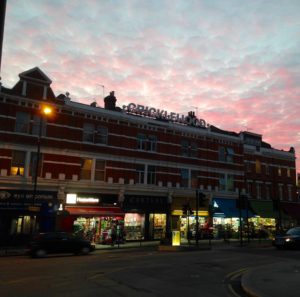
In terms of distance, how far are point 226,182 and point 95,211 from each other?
17373 mm

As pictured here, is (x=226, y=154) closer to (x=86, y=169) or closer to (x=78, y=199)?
(x=86, y=169)

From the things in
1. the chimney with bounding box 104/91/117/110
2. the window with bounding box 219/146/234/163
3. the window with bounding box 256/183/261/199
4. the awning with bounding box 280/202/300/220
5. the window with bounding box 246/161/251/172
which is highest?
the chimney with bounding box 104/91/117/110

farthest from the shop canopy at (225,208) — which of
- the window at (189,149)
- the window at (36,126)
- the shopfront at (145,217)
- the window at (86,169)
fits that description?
the window at (36,126)

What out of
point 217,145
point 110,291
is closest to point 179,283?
point 110,291

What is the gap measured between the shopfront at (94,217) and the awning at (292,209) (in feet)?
80.0

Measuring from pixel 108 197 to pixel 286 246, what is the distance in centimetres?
1511

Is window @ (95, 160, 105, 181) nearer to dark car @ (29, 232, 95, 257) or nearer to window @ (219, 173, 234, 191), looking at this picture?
dark car @ (29, 232, 95, 257)

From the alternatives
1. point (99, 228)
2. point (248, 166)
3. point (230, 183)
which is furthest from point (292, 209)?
point (99, 228)

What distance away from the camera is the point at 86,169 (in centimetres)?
3216

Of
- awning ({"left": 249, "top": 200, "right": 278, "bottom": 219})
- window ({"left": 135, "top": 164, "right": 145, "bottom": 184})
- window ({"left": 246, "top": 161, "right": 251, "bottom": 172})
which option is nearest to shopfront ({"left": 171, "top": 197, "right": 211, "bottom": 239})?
window ({"left": 135, "top": 164, "right": 145, "bottom": 184})

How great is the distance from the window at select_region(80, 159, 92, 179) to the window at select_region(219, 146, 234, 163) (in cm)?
1634

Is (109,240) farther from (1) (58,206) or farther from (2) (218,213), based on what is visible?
(2) (218,213)

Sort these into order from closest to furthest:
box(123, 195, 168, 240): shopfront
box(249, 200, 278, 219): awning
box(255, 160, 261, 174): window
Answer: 1. box(123, 195, 168, 240): shopfront
2. box(249, 200, 278, 219): awning
3. box(255, 160, 261, 174): window

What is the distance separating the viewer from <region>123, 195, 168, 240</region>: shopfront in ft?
110
